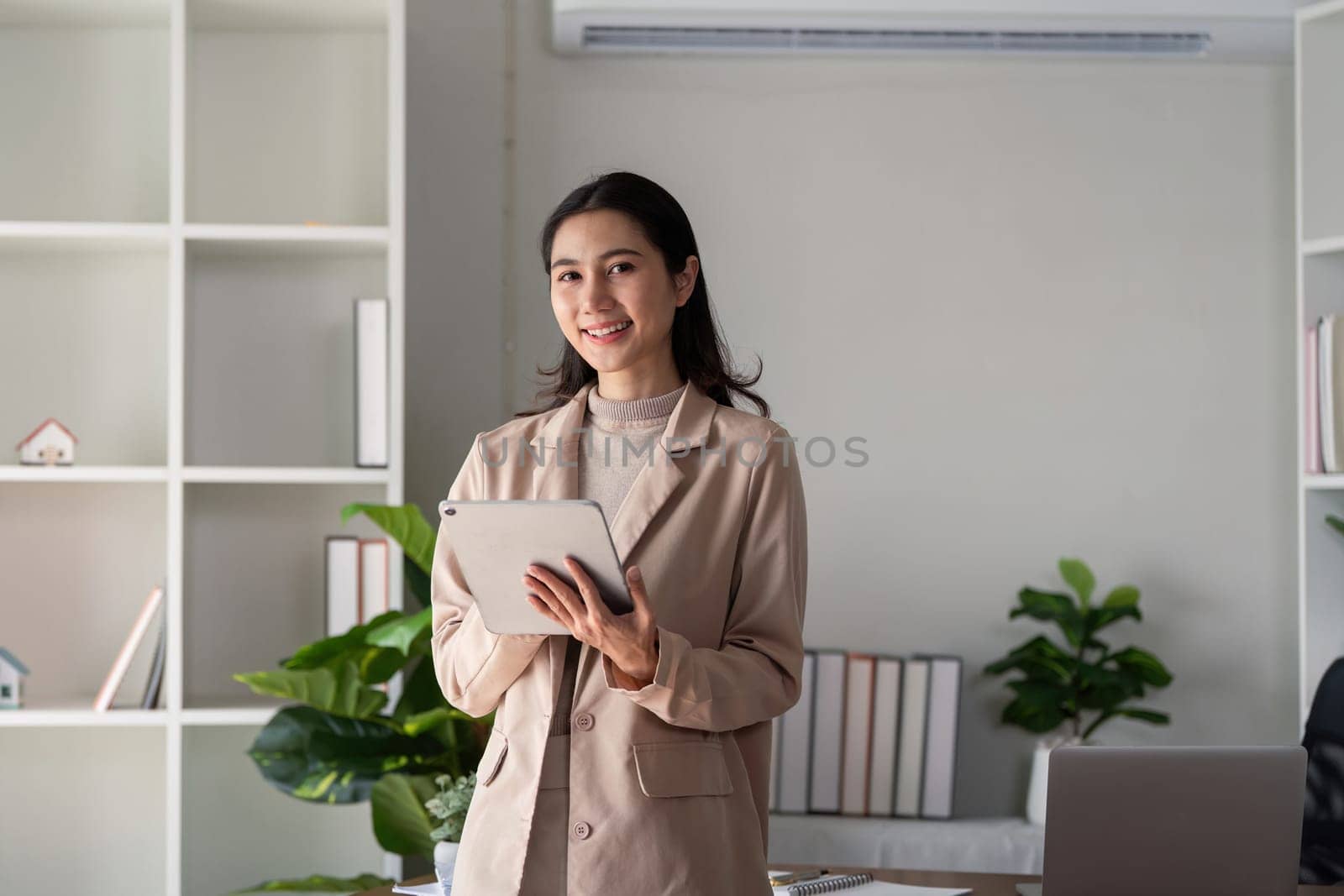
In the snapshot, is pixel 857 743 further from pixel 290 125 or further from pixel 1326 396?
pixel 290 125

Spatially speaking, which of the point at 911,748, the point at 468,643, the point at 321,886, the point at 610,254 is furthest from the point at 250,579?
the point at 610,254

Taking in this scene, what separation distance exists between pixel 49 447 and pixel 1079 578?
2.11 metres

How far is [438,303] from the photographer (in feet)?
9.27

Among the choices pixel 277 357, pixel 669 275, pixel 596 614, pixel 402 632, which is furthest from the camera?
pixel 277 357

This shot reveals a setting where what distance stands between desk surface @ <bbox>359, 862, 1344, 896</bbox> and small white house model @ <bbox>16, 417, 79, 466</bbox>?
126 centimetres

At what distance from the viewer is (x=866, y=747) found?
261 centimetres

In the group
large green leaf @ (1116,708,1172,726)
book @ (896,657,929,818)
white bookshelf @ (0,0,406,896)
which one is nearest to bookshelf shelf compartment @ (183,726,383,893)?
white bookshelf @ (0,0,406,896)

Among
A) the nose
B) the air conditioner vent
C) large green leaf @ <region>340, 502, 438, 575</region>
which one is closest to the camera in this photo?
the nose

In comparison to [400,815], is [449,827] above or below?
above

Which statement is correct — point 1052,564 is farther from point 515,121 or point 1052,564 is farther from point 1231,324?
point 515,121

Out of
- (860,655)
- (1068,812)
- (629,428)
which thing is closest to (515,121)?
(860,655)

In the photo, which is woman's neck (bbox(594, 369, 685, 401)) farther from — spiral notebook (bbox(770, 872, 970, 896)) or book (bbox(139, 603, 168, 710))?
book (bbox(139, 603, 168, 710))

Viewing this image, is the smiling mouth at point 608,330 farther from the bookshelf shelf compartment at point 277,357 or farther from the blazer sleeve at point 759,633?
the bookshelf shelf compartment at point 277,357

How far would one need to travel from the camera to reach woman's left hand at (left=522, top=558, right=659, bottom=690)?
1157 millimetres
